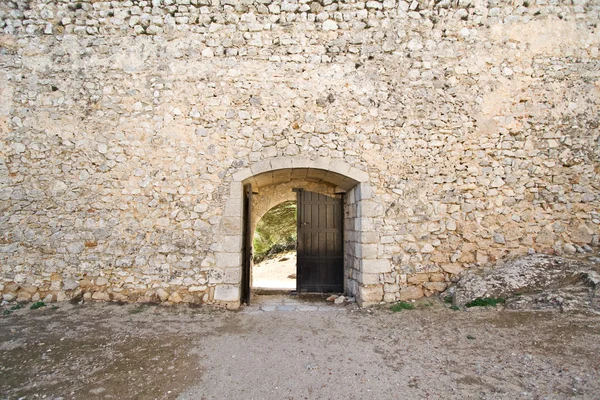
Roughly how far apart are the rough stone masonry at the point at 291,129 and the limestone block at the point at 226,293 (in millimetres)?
38

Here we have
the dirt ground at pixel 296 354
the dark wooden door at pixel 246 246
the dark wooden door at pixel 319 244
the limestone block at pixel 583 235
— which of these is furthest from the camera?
the dark wooden door at pixel 319 244

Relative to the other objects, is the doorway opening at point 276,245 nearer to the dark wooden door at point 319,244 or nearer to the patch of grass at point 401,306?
the dark wooden door at point 319,244

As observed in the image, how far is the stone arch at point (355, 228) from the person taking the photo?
13.4 feet

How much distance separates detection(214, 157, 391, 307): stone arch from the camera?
4094 millimetres

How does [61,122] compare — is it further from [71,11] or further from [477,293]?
[477,293]

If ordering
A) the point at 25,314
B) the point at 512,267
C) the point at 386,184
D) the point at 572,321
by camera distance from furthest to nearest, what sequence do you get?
1. the point at 386,184
2. the point at 512,267
3. the point at 25,314
4. the point at 572,321

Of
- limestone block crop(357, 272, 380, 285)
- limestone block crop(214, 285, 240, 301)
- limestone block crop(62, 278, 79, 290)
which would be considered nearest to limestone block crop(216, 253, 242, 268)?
limestone block crop(214, 285, 240, 301)

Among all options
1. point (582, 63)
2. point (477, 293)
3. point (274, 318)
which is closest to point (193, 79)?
point (274, 318)

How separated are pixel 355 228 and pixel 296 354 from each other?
6.88 ft

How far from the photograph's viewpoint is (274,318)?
12.4 ft

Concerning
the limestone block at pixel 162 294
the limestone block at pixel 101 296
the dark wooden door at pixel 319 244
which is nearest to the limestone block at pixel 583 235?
the dark wooden door at pixel 319 244

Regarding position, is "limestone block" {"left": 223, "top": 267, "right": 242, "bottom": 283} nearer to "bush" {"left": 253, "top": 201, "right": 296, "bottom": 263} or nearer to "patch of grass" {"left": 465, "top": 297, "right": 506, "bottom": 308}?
"patch of grass" {"left": 465, "top": 297, "right": 506, "bottom": 308}

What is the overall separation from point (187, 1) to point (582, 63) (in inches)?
212

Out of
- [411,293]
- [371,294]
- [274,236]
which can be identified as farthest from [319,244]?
[274,236]
